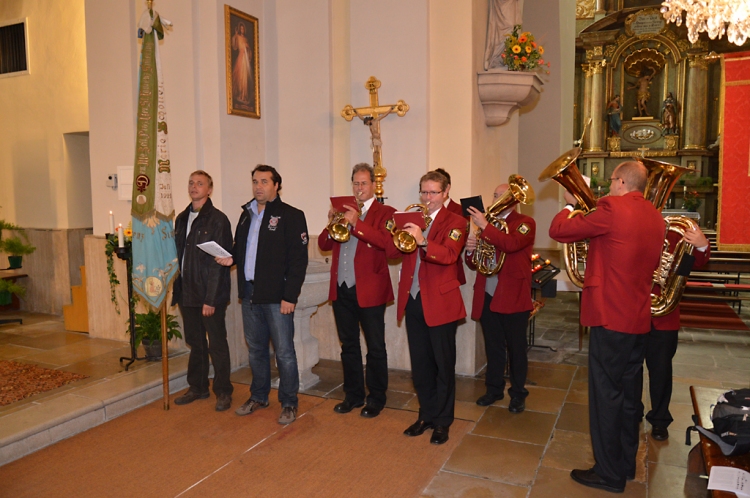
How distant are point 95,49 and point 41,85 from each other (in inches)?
106

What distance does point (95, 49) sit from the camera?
6387 mm

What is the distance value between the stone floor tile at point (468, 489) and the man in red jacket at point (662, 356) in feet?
4.39

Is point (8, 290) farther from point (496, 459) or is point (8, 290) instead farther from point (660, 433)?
point (660, 433)

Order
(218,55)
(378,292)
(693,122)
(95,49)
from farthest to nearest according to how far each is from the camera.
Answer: (693,122)
(95,49)
(218,55)
(378,292)

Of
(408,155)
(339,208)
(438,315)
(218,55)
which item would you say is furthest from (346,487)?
(218,55)

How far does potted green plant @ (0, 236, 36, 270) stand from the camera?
26.7 ft

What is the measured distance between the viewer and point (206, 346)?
504 cm

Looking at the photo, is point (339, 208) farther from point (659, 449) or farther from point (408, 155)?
point (659, 449)

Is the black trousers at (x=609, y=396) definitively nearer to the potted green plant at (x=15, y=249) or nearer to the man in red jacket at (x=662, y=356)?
the man in red jacket at (x=662, y=356)

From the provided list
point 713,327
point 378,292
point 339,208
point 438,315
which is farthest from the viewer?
point 713,327

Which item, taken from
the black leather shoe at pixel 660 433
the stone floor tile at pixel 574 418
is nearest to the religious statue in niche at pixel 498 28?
the stone floor tile at pixel 574 418

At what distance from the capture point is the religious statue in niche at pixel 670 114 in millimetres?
18688

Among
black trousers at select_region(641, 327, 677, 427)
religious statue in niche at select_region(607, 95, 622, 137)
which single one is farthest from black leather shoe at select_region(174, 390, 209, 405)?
religious statue in niche at select_region(607, 95, 622, 137)

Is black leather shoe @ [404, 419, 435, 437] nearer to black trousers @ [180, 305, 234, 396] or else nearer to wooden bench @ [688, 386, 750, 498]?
black trousers @ [180, 305, 234, 396]
